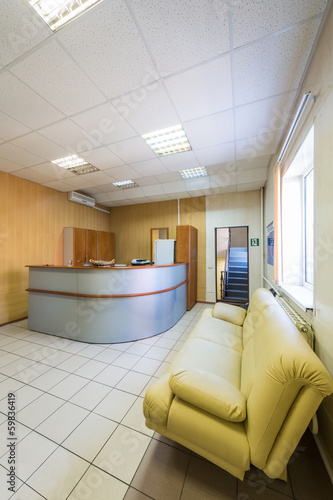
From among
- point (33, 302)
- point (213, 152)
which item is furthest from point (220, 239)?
point (33, 302)

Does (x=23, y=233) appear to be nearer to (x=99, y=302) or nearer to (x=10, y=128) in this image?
(x=10, y=128)

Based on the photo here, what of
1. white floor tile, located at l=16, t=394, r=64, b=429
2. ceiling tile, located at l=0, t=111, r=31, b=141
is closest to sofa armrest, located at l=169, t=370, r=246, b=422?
white floor tile, located at l=16, t=394, r=64, b=429

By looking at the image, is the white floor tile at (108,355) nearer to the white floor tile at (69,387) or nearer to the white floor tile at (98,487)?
the white floor tile at (69,387)

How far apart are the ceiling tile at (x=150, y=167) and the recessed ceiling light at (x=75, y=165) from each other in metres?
0.97

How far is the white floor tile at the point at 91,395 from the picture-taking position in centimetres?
199

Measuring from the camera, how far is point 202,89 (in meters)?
2.13

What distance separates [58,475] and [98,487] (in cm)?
33

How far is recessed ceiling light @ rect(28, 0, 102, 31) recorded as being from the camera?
4.75 feet

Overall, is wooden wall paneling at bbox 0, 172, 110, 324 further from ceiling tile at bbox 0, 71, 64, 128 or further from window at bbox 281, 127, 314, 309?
window at bbox 281, 127, 314, 309

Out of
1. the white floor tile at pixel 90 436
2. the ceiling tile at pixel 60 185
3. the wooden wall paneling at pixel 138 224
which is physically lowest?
the white floor tile at pixel 90 436

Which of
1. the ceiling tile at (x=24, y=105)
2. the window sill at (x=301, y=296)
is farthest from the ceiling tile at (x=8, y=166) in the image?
the window sill at (x=301, y=296)

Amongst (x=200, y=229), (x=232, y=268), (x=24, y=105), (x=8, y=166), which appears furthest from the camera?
(x=232, y=268)

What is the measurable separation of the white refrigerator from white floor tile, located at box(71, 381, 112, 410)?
11.0 ft

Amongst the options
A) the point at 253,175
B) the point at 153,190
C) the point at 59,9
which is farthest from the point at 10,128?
the point at 253,175
